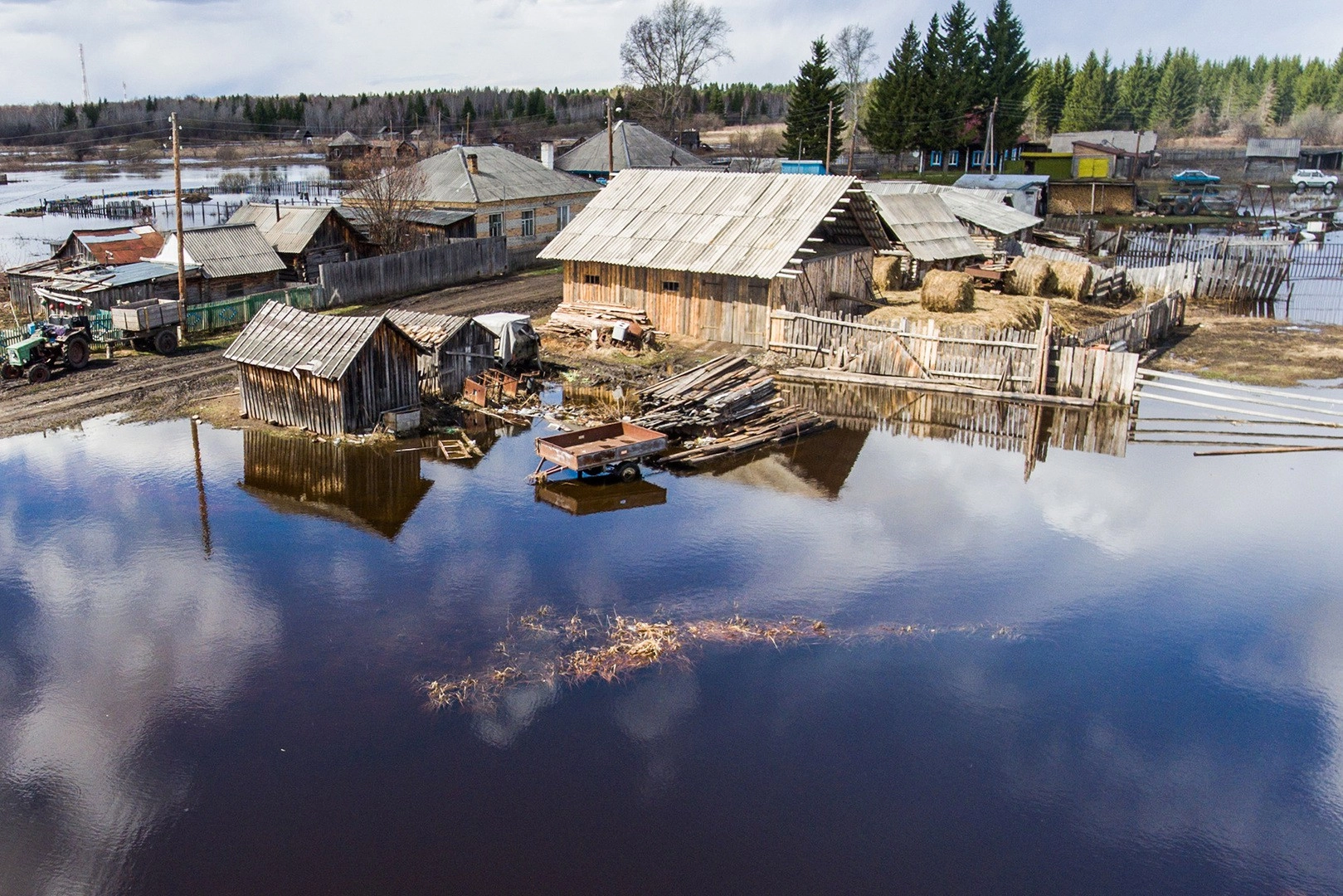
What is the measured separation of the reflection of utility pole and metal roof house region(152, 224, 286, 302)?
1347cm

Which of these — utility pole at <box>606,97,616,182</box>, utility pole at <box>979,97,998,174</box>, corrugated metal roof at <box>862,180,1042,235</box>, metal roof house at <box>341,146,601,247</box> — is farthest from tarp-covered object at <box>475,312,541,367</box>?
utility pole at <box>979,97,998,174</box>

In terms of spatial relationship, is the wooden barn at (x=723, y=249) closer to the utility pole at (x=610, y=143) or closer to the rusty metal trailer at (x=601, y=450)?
the rusty metal trailer at (x=601, y=450)

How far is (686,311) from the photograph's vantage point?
33.5 meters

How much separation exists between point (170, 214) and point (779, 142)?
64219mm

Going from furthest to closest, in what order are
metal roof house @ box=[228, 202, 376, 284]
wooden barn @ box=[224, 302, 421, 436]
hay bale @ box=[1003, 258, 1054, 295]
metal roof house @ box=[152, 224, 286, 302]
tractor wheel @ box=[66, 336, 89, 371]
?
metal roof house @ box=[228, 202, 376, 284] < hay bale @ box=[1003, 258, 1054, 295] < metal roof house @ box=[152, 224, 286, 302] < tractor wheel @ box=[66, 336, 89, 371] < wooden barn @ box=[224, 302, 421, 436]

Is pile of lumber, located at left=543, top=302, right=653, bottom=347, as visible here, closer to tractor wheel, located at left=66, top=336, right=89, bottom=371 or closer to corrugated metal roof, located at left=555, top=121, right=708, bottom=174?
tractor wheel, located at left=66, top=336, right=89, bottom=371

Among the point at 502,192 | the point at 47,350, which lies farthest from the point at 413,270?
the point at 47,350

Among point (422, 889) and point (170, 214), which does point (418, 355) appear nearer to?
point (422, 889)

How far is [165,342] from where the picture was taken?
31969 millimetres

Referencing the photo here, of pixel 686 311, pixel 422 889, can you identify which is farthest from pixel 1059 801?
pixel 686 311

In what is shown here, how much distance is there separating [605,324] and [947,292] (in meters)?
12.6

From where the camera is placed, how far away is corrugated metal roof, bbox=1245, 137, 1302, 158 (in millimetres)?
99000

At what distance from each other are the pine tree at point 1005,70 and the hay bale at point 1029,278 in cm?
5071

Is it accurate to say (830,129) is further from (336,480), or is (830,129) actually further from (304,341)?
(336,480)
